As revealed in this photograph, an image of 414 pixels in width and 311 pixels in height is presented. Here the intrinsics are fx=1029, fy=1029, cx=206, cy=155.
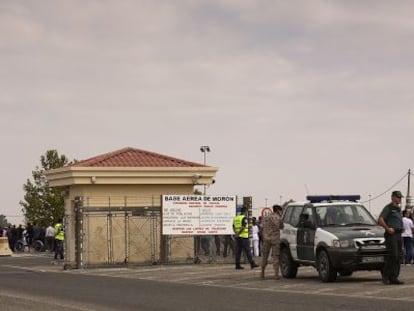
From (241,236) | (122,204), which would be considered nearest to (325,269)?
(241,236)

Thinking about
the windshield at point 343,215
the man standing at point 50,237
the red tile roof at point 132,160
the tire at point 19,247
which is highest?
the red tile roof at point 132,160

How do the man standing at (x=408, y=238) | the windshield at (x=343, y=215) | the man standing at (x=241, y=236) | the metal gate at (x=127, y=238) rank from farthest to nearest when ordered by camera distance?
the metal gate at (x=127, y=238) < the man standing at (x=241, y=236) < the man standing at (x=408, y=238) < the windshield at (x=343, y=215)

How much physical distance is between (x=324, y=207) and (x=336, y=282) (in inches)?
80.8

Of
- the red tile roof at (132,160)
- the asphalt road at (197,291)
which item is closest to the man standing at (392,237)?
the asphalt road at (197,291)

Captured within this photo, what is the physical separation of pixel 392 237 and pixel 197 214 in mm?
15035

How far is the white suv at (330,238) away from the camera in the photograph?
21.9m

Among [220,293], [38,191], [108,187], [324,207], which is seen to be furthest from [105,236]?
[38,191]

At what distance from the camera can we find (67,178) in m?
→ 36.8

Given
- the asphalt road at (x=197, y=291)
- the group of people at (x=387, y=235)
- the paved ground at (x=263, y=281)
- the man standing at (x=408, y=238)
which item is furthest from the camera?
the man standing at (x=408, y=238)

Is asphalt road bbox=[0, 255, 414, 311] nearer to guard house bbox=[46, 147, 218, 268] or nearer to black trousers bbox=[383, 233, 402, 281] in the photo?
black trousers bbox=[383, 233, 402, 281]

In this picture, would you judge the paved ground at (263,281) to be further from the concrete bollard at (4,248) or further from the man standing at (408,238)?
the concrete bollard at (4,248)

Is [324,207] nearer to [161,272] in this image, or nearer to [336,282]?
[336,282]

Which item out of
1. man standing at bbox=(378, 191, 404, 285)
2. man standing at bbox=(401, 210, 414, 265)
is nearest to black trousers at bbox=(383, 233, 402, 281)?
man standing at bbox=(378, 191, 404, 285)

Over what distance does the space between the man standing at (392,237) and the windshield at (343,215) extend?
7.94ft
